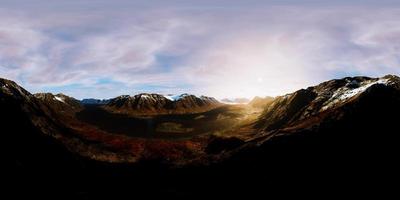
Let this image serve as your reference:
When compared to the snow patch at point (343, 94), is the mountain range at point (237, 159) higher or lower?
lower

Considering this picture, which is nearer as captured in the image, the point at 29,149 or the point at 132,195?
the point at 132,195

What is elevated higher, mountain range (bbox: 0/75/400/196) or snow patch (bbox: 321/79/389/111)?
snow patch (bbox: 321/79/389/111)

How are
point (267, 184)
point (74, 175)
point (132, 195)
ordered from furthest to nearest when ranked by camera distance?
point (74, 175) → point (267, 184) → point (132, 195)

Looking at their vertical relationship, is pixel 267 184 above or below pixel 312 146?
below

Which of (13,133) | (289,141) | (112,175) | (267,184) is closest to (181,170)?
(112,175)

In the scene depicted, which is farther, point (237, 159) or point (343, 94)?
point (343, 94)

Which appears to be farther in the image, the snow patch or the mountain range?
the snow patch

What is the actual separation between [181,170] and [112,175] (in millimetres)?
13722

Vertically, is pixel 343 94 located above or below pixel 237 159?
above

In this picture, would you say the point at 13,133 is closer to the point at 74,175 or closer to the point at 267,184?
the point at 74,175

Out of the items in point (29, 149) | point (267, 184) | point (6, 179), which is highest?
point (29, 149)

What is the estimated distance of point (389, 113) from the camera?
71.3 meters

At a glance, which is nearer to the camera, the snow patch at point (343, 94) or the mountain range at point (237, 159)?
the mountain range at point (237, 159)

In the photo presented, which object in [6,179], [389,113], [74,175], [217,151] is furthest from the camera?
[217,151]
